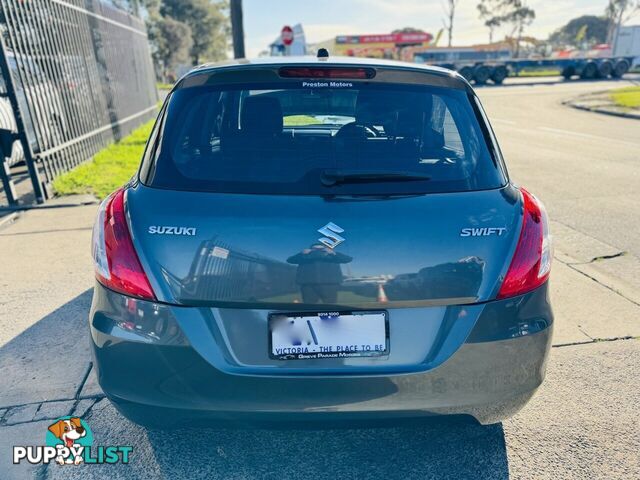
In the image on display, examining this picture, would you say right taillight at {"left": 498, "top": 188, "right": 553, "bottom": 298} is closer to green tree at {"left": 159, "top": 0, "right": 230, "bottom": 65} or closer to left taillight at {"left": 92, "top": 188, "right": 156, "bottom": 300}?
left taillight at {"left": 92, "top": 188, "right": 156, "bottom": 300}

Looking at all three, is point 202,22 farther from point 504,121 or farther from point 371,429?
point 371,429

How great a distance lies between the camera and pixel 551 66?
120 feet

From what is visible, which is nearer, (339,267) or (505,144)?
(339,267)

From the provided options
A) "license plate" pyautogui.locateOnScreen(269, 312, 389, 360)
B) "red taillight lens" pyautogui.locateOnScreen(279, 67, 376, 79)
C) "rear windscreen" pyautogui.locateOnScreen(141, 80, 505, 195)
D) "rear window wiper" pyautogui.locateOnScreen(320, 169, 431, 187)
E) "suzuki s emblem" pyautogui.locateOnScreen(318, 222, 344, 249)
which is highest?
"red taillight lens" pyautogui.locateOnScreen(279, 67, 376, 79)

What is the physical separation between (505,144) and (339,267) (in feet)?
35.6

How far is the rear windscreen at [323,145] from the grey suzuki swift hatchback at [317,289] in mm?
12

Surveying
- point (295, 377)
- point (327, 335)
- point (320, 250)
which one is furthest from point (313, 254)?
point (295, 377)

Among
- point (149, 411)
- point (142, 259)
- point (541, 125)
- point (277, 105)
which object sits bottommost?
point (541, 125)

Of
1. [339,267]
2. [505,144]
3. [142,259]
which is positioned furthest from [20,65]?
[505,144]

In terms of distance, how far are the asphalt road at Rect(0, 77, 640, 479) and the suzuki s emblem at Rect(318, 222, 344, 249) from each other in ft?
2.61

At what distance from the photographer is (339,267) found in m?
1.74

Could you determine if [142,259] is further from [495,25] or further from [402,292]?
[495,25]

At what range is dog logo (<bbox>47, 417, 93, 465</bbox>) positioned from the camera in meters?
2.35

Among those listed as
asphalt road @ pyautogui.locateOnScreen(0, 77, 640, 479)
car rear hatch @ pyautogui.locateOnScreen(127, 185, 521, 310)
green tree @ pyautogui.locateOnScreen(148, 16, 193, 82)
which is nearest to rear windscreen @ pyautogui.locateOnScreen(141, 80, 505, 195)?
car rear hatch @ pyautogui.locateOnScreen(127, 185, 521, 310)
